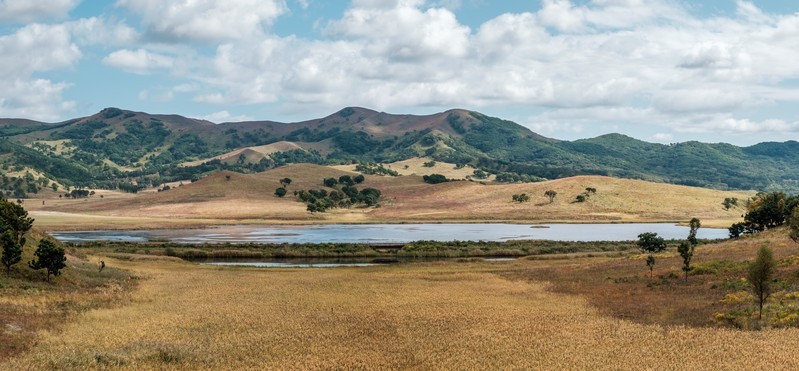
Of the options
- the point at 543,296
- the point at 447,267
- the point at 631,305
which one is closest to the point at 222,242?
the point at 447,267

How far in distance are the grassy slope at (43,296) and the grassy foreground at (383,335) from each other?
1393 millimetres

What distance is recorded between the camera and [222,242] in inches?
5221

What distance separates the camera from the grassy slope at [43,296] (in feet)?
120

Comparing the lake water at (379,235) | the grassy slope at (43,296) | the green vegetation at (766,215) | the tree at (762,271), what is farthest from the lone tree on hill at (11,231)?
the green vegetation at (766,215)

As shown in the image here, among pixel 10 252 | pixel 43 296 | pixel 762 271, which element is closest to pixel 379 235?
pixel 10 252

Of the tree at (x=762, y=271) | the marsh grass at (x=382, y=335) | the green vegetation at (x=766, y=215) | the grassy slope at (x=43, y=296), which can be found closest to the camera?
the marsh grass at (x=382, y=335)

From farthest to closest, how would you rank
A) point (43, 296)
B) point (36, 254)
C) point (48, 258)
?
1. point (48, 258)
2. point (36, 254)
3. point (43, 296)

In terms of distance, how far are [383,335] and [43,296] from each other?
94.9 ft

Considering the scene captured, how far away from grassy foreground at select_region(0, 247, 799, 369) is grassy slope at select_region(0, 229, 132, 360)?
4.57ft

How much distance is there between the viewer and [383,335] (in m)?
38.9

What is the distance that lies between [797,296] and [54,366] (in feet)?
157

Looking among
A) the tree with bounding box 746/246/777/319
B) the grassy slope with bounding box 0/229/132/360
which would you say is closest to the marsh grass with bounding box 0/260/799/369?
the grassy slope with bounding box 0/229/132/360

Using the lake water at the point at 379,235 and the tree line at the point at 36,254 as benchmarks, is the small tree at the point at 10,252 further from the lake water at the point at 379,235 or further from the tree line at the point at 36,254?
the lake water at the point at 379,235

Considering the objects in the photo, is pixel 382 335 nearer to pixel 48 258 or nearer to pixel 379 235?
pixel 48 258
